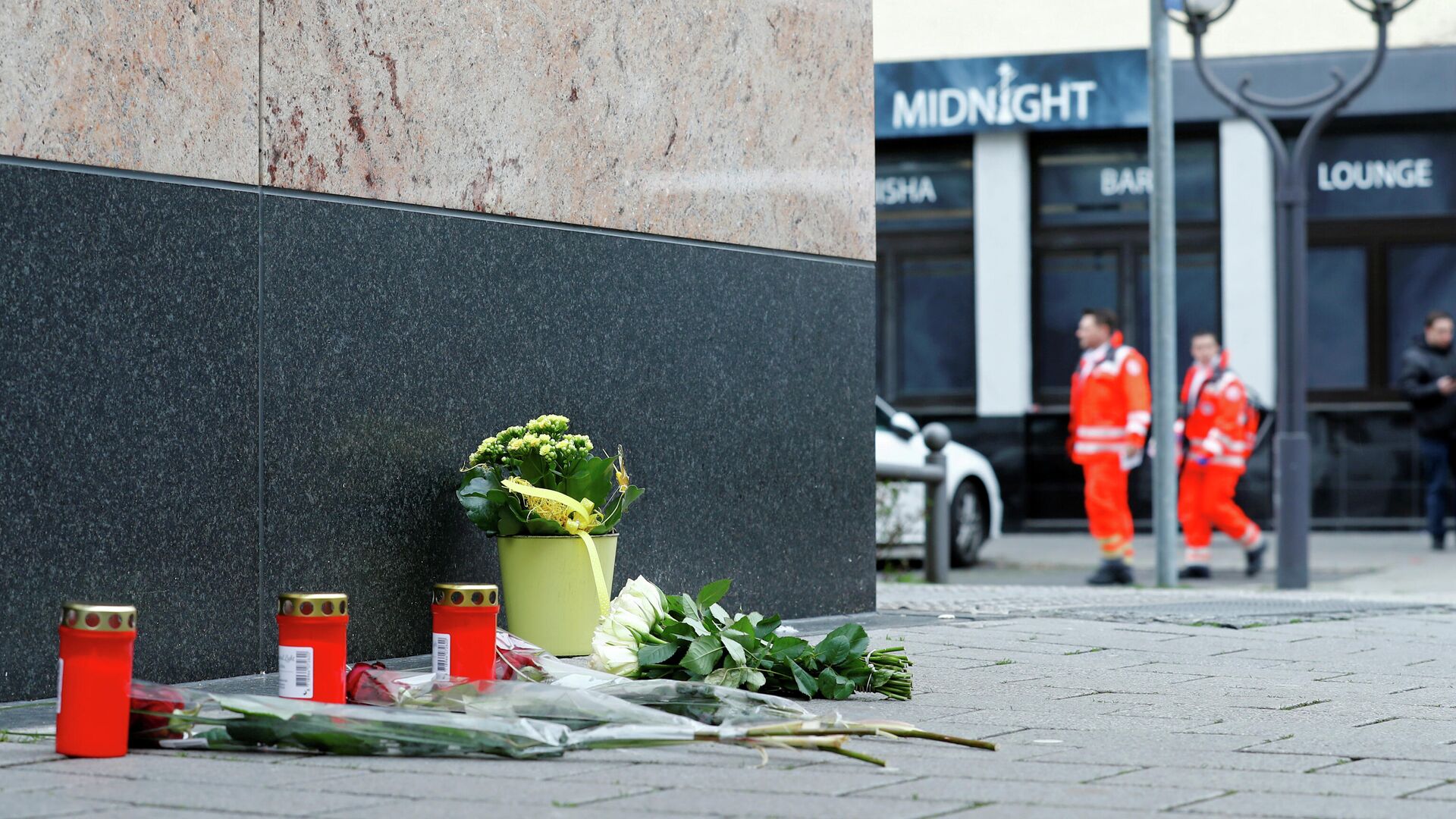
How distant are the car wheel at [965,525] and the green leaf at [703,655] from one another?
8.77 m

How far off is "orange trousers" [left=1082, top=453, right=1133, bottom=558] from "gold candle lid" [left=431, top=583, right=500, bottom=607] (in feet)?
25.0

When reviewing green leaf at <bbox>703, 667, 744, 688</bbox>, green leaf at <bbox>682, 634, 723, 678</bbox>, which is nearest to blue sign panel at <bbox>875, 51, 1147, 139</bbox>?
green leaf at <bbox>682, 634, 723, 678</bbox>

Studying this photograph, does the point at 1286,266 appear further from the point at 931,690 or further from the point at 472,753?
the point at 472,753

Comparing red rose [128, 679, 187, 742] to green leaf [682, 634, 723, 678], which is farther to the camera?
green leaf [682, 634, 723, 678]

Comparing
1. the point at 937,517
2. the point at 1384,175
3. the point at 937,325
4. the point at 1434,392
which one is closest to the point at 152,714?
the point at 937,517

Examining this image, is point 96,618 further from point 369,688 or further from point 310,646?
point 369,688

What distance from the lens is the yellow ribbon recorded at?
6.00 m

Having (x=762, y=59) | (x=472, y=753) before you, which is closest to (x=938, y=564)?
(x=762, y=59)

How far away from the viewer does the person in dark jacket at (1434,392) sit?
611 inches

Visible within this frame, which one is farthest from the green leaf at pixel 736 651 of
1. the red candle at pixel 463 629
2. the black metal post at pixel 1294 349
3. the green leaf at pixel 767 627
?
the black metal post at pixel 1294 349

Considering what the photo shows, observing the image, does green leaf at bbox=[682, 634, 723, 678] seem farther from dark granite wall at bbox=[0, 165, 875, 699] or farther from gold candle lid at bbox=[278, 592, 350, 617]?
dark granite wall at bbox=[0, 165, 875, 699]

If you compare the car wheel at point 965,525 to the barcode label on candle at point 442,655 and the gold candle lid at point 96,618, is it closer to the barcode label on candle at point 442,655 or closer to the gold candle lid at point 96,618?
the barcode label on candle at point 442,655

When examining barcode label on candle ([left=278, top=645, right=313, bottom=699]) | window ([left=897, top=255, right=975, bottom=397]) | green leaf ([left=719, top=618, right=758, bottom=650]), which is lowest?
barcode label on candle ([left=278, top=645, right=313, bottom=699])

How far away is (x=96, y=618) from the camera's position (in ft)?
13.7
